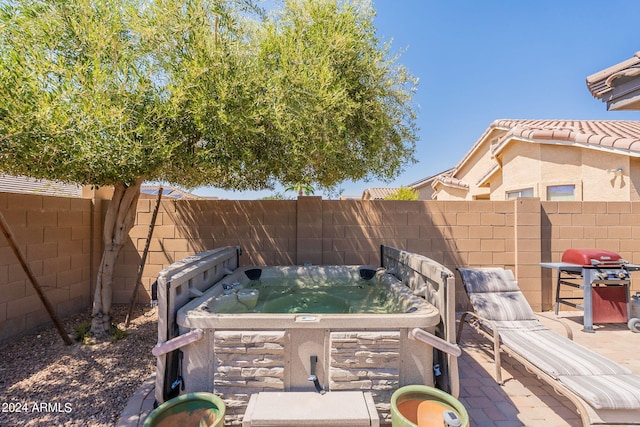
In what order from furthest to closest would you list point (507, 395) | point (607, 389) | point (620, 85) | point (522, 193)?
point (522, 193) → point (507, 395) → point (607, 389) → point (620, 85)

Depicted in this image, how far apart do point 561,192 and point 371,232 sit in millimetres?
6176

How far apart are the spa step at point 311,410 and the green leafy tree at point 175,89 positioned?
2937 mm

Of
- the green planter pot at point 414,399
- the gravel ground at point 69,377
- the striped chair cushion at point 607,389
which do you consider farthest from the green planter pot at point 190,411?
the striped chair cushion at point 607,389

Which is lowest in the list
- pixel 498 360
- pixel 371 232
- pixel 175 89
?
→ pixel 498 360

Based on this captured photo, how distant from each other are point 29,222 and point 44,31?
2.84 meters

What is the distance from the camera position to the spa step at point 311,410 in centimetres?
234

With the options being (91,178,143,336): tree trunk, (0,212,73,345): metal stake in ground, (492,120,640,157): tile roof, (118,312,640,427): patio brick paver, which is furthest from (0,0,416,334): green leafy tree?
(492,120,640,157): tile roof

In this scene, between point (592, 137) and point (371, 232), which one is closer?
point (371, 232)

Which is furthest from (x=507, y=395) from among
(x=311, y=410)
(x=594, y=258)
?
(x=594, y=258)

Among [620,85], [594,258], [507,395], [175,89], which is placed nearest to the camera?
[620,85]

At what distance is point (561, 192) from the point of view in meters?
8.41

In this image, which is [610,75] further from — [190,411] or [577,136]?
[577,136]

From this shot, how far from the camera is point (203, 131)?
3.87 metres

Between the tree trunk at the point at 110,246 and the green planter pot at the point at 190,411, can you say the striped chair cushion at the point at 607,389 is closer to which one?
the green planter pot at the point at 190,411
